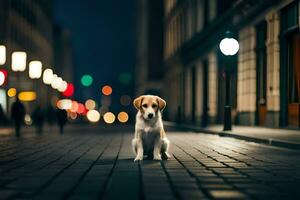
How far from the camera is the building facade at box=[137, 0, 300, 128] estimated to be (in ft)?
88.8

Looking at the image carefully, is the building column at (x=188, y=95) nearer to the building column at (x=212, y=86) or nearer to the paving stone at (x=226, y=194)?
the building column at (x=212, y=86)

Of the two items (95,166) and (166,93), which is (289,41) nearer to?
(95,166)

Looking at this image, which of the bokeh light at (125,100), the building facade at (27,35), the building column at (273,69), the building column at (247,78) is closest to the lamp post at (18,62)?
the building facade at (27,35)

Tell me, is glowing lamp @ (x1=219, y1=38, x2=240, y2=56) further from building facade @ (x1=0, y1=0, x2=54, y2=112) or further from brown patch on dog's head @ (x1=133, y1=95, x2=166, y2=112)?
brown patch on dog's head @ (x1=133, y1=95, x2=166, y2=112)

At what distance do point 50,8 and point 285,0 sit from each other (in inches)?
3072

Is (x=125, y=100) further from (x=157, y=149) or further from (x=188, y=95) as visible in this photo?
(x=157, y=149)

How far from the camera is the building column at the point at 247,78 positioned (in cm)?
3177

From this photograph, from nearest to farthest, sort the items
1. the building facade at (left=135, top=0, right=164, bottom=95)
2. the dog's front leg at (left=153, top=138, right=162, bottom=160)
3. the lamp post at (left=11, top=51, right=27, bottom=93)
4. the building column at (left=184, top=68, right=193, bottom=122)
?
the dog's front leg at (left=153, top=138, right=162, bottom=160)
the lamp post at (left=11, top=51, right=27, bottom=93)
the building column at (left=184, top=68, right=193, bottom=122)
the building facade at (left=135, top=0, right=164, bottom=95)

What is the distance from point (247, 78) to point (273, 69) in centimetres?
444

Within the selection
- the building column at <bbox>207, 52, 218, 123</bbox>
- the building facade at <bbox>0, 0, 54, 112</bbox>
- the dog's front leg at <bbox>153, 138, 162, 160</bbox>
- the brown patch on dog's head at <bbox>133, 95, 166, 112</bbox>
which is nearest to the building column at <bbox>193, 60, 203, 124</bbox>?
the building column at <bbox>207, 52, 218, 123</bbox>

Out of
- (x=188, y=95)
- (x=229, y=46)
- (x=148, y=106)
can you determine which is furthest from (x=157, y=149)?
(x=188, y=95)

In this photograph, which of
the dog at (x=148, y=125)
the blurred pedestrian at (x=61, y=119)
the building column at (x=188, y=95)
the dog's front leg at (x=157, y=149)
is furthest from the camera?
the building column at (x=188, y=95)

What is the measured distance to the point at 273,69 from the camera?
2806 centimetres

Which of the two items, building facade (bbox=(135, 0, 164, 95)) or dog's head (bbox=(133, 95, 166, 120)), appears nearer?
dog's head (bbox=(133, 95, 166, 120))
